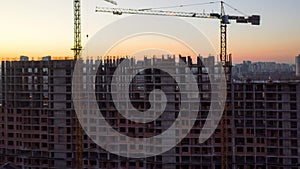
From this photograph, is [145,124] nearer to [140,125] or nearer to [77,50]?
[140,125]

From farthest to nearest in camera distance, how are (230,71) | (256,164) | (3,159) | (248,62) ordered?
1. (248,62)
2. (3,159)
3. (230,71)
4. (256,164)

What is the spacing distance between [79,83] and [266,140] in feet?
16.1

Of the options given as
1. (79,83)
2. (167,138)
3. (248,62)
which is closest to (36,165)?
(79,83)

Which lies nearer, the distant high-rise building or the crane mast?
the distant high-rise building

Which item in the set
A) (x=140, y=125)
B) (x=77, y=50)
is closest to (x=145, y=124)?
(x=140, y=125)

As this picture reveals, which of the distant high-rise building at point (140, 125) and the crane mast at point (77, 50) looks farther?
the crane mast at point (77, 50)

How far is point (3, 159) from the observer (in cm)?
1166

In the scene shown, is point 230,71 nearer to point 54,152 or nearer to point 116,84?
point 116,84

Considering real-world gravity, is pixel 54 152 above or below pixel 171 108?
below

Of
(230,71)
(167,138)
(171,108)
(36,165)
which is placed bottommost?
(36,165)

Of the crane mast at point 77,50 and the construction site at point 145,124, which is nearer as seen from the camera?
the construction site at point 145,124

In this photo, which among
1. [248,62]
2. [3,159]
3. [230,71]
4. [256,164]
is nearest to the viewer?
[256,164]

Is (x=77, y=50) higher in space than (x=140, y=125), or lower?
higher

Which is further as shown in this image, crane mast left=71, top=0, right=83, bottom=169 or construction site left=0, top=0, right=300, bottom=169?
crane mast left=71, top=0, right=83, bottom=169
